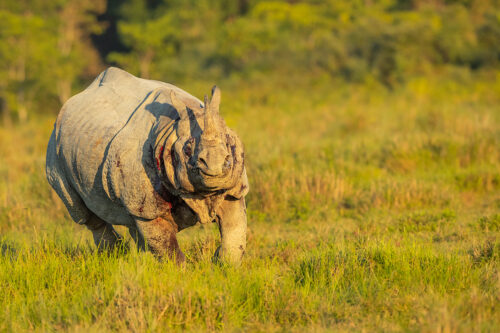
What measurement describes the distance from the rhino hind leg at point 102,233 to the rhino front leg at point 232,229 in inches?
54.5

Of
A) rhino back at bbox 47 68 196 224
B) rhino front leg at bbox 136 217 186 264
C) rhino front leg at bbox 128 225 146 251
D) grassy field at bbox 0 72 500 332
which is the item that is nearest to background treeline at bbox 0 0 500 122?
grassy field at bbox 0 72 500 332

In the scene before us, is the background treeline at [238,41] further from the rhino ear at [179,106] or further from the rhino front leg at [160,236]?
the rhino ear at [179,106]

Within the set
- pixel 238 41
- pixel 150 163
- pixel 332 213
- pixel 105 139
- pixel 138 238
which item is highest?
pixel 238 41

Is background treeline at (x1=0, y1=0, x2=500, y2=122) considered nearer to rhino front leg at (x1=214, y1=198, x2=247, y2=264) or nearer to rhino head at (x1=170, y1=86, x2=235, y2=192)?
rhino front leg at (x1=214, y1=198, x2=247, y2=264)

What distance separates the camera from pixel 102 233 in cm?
539

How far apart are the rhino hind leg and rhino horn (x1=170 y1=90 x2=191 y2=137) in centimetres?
180

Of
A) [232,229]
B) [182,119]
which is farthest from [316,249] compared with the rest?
[182,119]

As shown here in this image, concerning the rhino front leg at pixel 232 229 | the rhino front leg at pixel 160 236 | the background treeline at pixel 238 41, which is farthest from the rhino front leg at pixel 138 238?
the background treeline at pixel 238 41

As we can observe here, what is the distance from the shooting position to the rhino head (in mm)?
3512

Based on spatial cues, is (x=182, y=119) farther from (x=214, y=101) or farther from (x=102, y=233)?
(x=102, y=233)

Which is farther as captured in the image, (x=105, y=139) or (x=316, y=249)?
(x=316, y=249)

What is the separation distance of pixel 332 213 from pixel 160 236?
313 centimetres

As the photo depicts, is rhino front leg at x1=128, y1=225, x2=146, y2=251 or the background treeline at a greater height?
the background treeline

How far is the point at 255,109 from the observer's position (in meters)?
15.5
